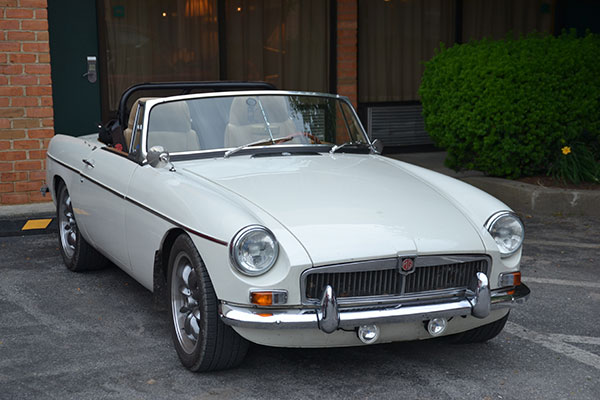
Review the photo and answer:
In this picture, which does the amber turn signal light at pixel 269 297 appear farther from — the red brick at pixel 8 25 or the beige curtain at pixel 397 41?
the beige curtain at pixel 397 41

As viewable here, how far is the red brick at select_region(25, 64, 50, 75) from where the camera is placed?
8.93 meters

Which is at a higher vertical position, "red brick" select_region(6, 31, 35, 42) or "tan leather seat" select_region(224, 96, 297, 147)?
"red brick" select_region(6, 31, 35, 42)

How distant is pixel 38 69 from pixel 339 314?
6259mm

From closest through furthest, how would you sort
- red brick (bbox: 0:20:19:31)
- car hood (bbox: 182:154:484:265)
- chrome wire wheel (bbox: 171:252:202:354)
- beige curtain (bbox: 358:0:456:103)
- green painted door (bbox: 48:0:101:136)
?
car hood (bbox: 182:154:484:265) < chrome wire wheel (bbox: 171:252:202:354) < red brick (bbox: 0:20:19:31) < green painted door (bbox: 48:0:101:136) < beige curtain (bbox: 358:0:456:103)

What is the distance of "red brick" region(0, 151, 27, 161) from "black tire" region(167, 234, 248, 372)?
5.08 metres

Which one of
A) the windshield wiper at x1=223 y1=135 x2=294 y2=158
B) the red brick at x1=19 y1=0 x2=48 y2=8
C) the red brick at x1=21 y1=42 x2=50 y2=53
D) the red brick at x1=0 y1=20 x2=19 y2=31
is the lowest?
the windshield wiper at x1=223 y1=135 x2=294 y2=158

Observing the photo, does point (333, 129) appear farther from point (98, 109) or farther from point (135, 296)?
point (98, 109)

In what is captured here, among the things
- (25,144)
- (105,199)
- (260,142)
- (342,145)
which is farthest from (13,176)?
(342,145)

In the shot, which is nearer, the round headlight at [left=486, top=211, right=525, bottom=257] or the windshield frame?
the round headlight at [left=486, top=211, right=525, bottom=257]

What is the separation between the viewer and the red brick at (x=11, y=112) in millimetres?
8867

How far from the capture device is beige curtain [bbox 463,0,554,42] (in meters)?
12.8

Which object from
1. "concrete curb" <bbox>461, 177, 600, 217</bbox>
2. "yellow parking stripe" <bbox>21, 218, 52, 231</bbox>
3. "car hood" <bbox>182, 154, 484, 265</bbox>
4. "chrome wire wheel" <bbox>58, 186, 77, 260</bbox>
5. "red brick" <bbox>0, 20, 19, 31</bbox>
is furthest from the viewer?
"red brick" <bbox>0, 20, 19, 31</bbox>

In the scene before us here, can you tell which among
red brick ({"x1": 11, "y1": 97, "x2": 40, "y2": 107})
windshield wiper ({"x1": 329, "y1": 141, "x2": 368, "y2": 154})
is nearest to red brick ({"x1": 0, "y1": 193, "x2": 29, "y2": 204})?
red brick ({"x1": 11, "y1": 97, "x2": 40, "y2": 107})

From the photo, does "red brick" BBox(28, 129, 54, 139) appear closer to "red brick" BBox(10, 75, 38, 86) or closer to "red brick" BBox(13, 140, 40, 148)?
"red brick" BBox(13, 140, 40, 148)
